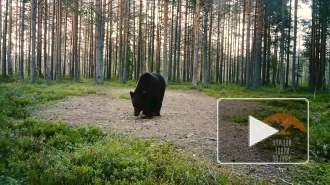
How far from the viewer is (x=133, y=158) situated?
17.7ft

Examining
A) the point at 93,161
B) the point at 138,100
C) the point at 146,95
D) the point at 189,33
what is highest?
the point at 189,33

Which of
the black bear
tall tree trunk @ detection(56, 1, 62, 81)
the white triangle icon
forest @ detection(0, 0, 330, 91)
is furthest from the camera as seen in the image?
tall tree trunk @ detection(56, 1, 62, 81)

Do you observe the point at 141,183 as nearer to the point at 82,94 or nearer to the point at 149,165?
the point at 149,165

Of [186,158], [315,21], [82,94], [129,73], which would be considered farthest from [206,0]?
[186,158]

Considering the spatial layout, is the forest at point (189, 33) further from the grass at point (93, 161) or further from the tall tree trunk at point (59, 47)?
the grass at point (93, 161)

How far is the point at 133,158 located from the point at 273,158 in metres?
2.98

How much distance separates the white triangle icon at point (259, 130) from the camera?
8.53 feet

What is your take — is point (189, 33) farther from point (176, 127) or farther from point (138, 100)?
point (176, 127)

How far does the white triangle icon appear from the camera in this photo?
8.53 ft

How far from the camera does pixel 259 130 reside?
270 centimetres
